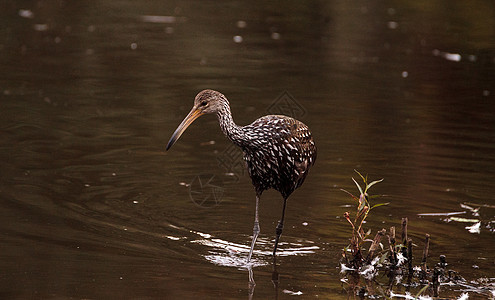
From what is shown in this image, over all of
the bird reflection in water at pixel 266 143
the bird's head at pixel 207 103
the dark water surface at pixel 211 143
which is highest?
the bird's head at pixel 207 103

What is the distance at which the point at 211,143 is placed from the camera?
36.4ft

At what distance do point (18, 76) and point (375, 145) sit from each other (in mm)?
6252

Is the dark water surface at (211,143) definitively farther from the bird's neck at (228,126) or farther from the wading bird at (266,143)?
the bird's neck at (228,126)

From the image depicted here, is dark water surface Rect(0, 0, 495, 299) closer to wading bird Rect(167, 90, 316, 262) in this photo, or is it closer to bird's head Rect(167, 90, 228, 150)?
wading bird Rect(167, 90, 316, 262)

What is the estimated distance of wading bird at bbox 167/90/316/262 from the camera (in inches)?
282

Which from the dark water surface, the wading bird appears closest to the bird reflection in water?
the wading bird

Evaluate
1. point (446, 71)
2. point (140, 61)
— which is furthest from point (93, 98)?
point (446, 71)

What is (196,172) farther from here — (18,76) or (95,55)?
(95,55)

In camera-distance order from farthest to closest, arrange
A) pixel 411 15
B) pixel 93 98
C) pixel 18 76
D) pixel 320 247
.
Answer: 1. pixel 411 15
2. pixel 18 76
3. pixel 93 98
4. pixel 320 247

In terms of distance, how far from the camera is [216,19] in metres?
20.9

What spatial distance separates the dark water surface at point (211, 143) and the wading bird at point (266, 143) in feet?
2.01

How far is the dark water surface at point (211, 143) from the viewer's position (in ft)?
23.3

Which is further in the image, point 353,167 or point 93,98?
point 93,98

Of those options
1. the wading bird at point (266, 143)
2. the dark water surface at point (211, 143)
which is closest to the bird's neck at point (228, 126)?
the wading bird at point (266, 143)
